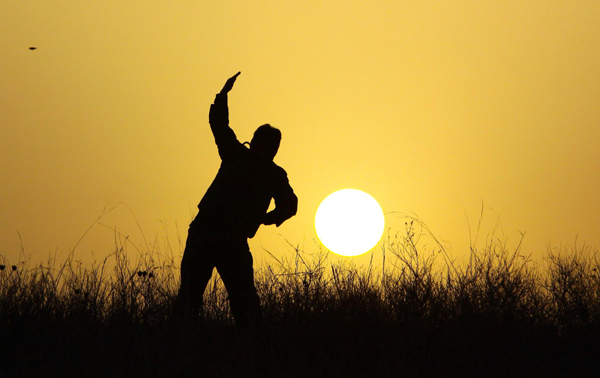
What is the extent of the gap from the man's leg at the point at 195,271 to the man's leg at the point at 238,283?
A: 4.7 inches

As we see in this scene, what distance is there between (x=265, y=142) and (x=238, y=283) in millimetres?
1099

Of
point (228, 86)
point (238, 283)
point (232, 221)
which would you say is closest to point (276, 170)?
point (232, 221)

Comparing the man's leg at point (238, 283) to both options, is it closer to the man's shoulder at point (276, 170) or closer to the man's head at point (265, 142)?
the man's shoulder at point (276, 170)

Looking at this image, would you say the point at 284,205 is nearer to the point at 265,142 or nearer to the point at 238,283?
the point at 265,142

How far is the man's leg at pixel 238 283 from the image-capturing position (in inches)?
172

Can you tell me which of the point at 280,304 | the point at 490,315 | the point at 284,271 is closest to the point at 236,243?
the point at 280,304

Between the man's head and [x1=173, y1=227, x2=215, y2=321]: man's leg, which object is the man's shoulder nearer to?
the man's head

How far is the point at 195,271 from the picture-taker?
429cm

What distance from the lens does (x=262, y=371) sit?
3.65 meters

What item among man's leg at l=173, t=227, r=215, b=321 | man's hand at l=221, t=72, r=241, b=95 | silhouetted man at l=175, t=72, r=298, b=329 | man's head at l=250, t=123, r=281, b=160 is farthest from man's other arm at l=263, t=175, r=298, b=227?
man's hand at l=221, t=72, r=241, b=95

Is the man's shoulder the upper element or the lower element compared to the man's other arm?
upper

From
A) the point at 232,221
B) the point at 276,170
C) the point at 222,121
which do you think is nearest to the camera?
the point at 222,121

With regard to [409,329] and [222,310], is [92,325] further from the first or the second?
[409,329]

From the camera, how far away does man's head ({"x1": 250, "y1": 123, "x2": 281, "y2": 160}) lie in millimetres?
4410
